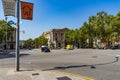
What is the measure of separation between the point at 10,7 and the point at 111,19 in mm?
74082

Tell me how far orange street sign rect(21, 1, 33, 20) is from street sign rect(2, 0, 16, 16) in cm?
55

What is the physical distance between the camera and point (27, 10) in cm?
1411

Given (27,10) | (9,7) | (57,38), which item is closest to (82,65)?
(27,10)

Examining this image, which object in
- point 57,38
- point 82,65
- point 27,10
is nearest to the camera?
point 27,10

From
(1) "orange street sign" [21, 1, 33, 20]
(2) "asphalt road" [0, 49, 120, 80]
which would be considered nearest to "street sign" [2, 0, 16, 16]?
(1) "orange street sign" [21, 1, 33, 20]

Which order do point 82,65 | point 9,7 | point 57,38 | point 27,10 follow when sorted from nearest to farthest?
1. point 9,7
2. point 27,10
3. point 82,65
4. point 57,38

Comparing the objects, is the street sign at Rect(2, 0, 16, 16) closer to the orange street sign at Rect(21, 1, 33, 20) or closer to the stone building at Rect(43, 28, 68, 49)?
the orange street sign at Rect(21, 1, 33, 20)

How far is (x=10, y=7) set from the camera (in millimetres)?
13766

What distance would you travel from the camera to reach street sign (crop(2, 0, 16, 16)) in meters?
13.6

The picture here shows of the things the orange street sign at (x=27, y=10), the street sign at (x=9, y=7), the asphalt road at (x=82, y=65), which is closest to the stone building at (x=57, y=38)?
the asphalt road at (x=82, y=65)

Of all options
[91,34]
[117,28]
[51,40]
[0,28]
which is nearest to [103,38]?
[91,34]

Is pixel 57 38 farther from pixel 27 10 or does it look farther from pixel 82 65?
pixel 27 10

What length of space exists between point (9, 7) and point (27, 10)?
1.11 m

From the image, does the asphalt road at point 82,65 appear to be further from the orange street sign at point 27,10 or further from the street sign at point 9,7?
the street sign at point 9,7
